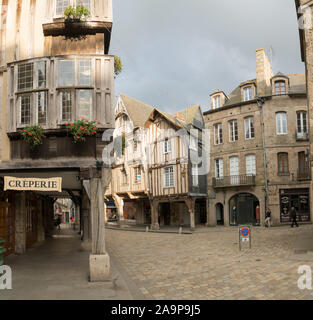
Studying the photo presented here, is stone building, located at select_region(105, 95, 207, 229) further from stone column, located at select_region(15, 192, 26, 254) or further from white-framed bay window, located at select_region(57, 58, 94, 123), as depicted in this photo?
white-framed bay window, located at select_region(57, 58, 94, 123)

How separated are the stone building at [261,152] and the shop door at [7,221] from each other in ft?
52.8

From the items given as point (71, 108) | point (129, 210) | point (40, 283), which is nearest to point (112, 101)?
point (71, 108)

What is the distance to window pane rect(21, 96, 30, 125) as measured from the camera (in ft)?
27.0

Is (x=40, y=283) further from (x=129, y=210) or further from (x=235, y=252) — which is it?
(x=129, y=210)

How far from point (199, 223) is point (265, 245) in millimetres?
15063

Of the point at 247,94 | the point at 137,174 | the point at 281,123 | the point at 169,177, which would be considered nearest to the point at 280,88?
the point at 247,94

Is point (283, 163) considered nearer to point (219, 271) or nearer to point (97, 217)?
point (219, 271)

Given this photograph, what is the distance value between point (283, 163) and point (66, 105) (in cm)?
1843

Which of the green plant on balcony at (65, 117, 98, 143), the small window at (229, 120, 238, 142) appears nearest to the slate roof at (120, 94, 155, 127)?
the small window at (229, 120, 238, 142)

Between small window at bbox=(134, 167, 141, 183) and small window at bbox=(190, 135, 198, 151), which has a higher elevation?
small window at bbox=(190, 135, 198, 151)

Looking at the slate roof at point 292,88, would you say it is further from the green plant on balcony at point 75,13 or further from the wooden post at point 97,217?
the wooden post at point 97,217

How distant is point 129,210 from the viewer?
32.5 metres

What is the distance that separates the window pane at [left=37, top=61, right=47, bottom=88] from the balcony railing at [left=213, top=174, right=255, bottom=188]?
58.3 ft

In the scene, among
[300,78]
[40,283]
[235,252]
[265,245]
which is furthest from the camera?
[300,78]
